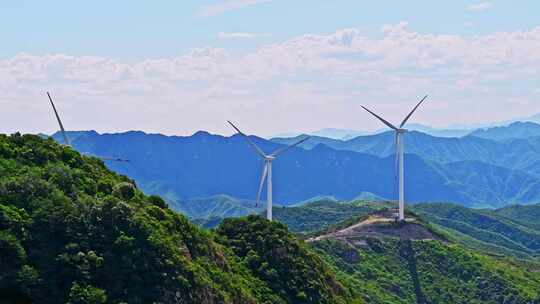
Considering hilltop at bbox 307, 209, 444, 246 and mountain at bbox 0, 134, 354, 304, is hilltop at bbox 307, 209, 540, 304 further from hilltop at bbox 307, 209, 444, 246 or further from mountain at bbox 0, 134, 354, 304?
mountain at bbox 0, 134, 354, 304

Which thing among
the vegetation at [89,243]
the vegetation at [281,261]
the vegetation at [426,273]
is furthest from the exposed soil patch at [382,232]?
the vegetation at [89,243]

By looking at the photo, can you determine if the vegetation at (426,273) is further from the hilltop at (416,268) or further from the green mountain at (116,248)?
the green mountain at (116,248)

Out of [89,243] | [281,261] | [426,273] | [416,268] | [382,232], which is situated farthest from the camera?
[382,232]

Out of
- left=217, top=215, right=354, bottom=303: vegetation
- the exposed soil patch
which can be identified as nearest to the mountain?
left=217, top=215, right=354, bottom=303: vegetation

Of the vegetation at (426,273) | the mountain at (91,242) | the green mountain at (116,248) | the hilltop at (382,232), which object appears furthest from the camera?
the hilltop at (382,232)

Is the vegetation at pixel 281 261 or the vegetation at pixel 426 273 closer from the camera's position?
the vegetation at pixel 281 261

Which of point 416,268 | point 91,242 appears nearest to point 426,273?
point 416,268

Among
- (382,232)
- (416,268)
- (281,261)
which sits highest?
(281,261)

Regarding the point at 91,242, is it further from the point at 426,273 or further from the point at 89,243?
the point at 426,273

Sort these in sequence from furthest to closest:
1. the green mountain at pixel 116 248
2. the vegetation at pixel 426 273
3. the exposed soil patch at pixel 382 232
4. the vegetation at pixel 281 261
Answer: the exposed soil patch at pixel 382 232
the vegetation at pixel 426 273
the vegetation at pixel 281 261
the green mountain at pixel 116 248

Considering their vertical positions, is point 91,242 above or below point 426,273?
above

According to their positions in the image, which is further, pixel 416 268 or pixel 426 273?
pixel 416 268

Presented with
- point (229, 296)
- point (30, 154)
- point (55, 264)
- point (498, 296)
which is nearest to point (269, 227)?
point (229, 296)
